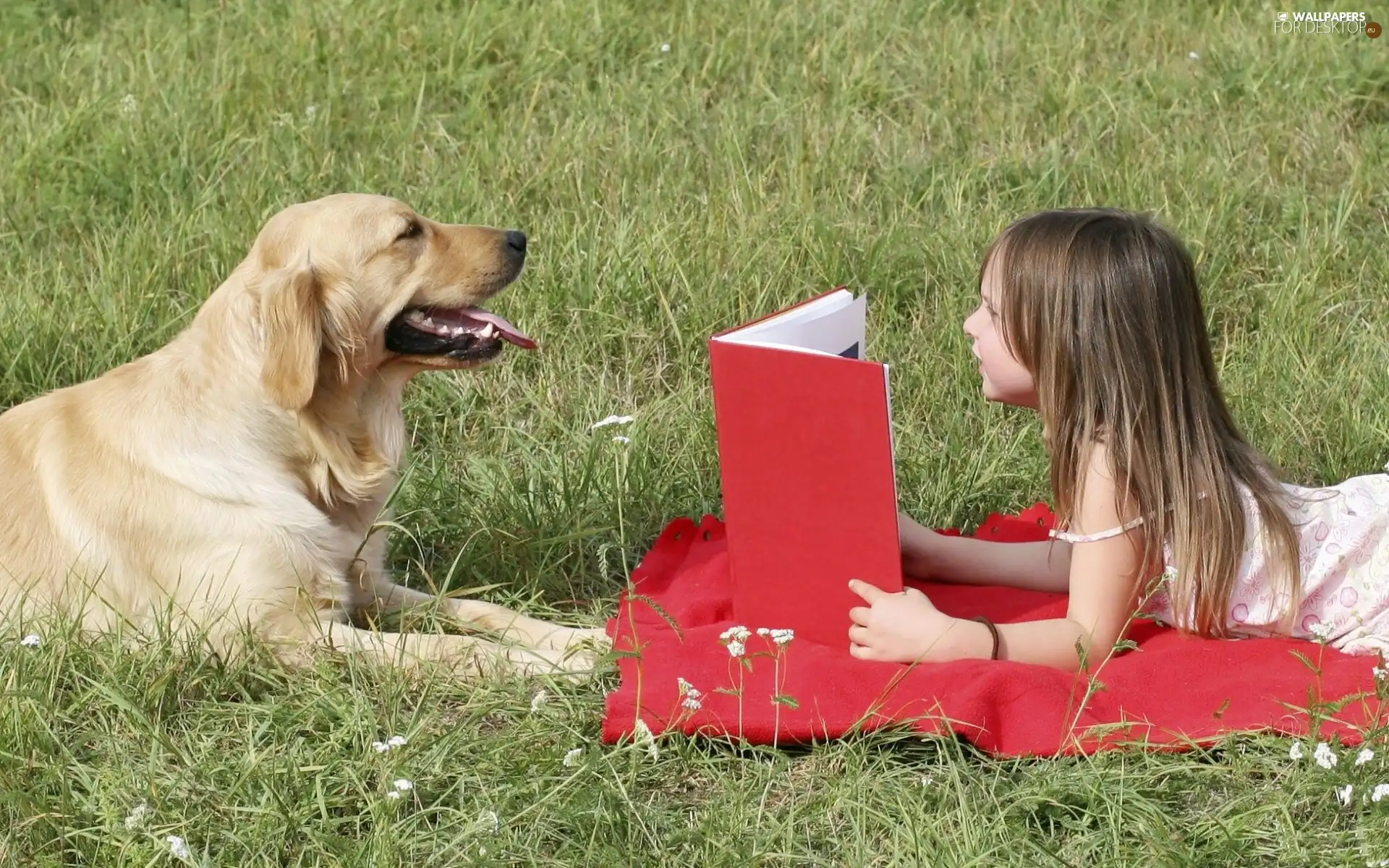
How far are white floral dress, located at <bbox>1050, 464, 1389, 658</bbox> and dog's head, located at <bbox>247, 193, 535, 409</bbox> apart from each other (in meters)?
1.40

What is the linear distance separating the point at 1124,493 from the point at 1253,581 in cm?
39

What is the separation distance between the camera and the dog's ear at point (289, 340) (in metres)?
2.84

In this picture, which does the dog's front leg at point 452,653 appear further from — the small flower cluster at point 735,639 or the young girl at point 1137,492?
the young girl at point 1137,492

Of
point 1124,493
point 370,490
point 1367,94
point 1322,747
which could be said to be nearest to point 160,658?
point 370,490

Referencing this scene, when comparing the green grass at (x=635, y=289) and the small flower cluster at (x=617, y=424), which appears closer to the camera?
the green grass at (x=635, y=289)

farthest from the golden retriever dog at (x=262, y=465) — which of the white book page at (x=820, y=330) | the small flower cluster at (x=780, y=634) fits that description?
the white book page at (x=820, y=330)

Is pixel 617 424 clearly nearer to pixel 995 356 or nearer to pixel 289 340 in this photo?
pixel 289 340

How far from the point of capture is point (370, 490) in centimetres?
311

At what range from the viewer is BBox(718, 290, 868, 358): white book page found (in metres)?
2.64

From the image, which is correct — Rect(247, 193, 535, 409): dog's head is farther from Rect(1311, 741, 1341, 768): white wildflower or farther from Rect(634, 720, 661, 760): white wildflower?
Rect(1311, 741, 1341, 768): white wildflower

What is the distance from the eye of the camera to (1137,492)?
2.59 meters

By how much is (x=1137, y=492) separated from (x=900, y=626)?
51 centimetres
